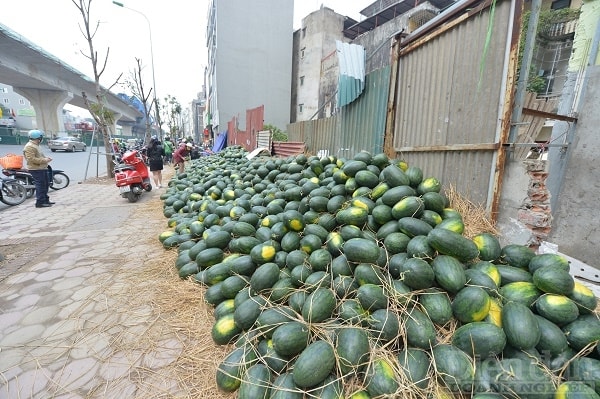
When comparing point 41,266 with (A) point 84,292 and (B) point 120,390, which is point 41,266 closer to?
(A) point 84,292

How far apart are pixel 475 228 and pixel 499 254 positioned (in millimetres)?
599

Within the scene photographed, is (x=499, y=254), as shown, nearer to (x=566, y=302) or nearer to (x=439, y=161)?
(x=566, y=302)

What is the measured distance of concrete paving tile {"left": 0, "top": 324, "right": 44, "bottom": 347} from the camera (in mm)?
2432

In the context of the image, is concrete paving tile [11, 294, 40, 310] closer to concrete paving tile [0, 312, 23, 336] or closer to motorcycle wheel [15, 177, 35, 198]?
concrete paving tile [0, 312, 23, 336]

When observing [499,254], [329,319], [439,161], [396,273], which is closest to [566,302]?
[499,254]

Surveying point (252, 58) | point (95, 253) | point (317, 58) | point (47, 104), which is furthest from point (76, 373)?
point (47, 104)

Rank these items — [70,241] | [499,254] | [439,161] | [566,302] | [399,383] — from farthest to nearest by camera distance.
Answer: [70,241], [439,161], [499,254], [566,302], [399,383]

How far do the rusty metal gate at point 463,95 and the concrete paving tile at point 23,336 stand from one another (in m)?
4.86

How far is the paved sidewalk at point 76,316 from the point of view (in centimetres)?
203

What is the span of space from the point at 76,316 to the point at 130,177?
20.1ft

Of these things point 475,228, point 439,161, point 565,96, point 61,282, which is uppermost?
point 565,96

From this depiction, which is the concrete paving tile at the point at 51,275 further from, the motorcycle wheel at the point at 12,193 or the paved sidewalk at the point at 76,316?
the motorcycle wheel at the point at 12,193

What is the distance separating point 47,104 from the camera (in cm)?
3319

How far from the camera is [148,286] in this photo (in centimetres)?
330
